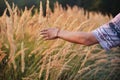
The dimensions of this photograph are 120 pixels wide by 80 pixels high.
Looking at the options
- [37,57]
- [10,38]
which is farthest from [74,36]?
[37,57]

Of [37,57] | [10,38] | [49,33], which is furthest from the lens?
[37,57]

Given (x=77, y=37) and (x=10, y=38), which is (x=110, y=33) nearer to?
(x=77, y=37)

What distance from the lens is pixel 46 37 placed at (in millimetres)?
3109

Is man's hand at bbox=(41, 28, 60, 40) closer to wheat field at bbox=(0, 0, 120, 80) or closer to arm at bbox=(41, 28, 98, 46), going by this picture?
arm at bbox=(41, 28, 98, 46)

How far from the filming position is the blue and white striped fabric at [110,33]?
10.1ft

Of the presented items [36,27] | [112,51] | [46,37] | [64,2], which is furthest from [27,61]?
[64,2]

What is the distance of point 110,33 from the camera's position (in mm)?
3125

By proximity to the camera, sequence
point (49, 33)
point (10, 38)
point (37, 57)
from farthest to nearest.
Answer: point (37, 57)
point (10, 38)
point (49, 33)

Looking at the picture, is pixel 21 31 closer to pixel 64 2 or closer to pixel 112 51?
pixel 112 51

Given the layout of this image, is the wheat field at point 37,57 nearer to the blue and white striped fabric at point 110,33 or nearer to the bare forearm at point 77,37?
the bare forearm at point 77,37

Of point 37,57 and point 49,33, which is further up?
point 49,33

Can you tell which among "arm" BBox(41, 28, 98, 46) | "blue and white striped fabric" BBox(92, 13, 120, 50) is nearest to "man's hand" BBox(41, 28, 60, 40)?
"arm" BBox(41, 28, 98, 46)

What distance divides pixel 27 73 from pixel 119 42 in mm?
1087

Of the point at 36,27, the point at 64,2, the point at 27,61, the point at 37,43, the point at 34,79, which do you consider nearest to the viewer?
the point at 34,79
